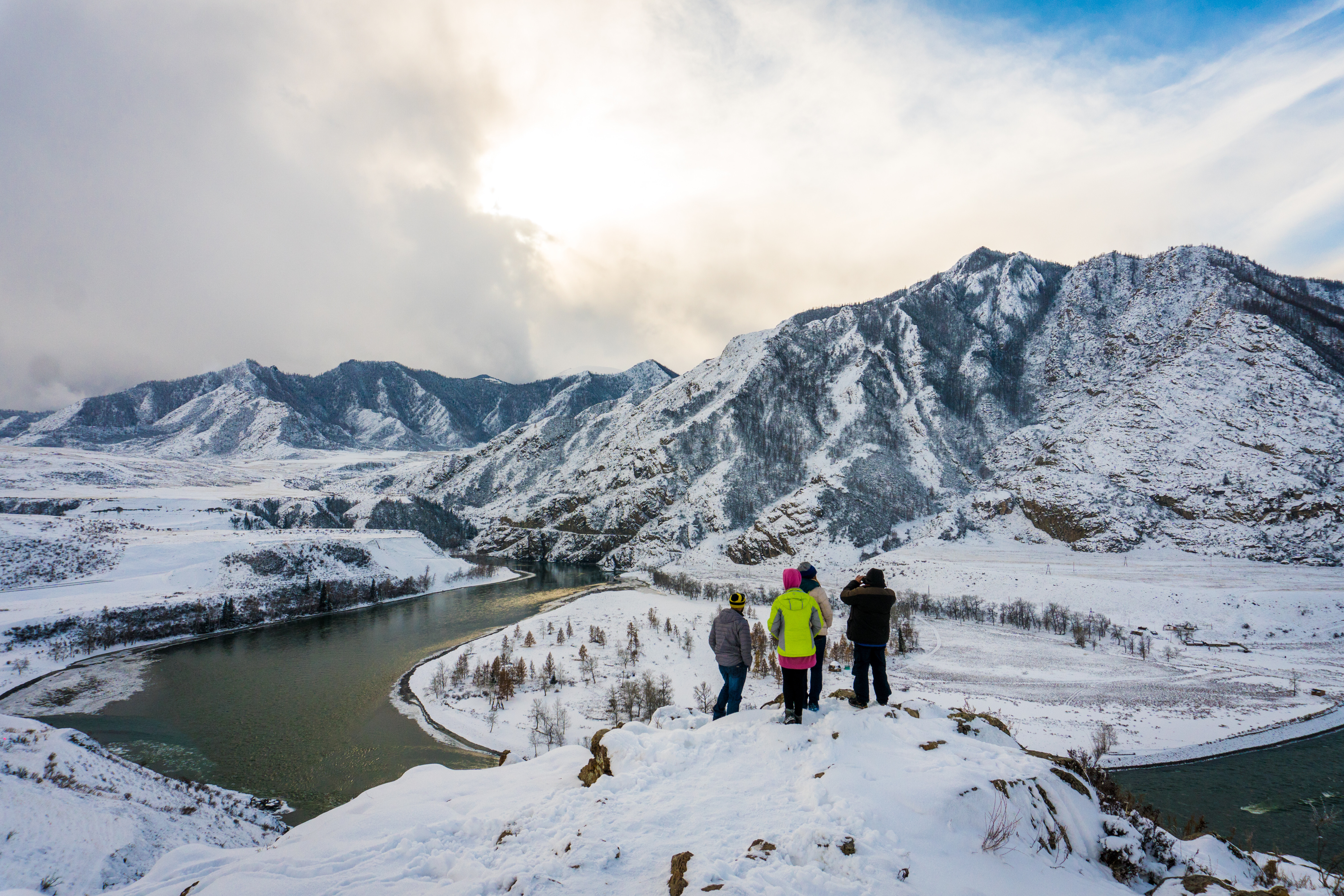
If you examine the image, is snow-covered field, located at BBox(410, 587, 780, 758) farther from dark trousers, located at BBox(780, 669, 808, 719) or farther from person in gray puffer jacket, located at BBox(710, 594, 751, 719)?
dark trousers, located at BBox(780, 669, 808, 719)

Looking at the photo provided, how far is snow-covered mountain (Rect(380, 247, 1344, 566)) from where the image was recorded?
2648 inches

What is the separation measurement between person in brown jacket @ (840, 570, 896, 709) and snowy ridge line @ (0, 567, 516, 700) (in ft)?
182

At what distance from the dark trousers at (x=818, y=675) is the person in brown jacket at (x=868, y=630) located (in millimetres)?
553

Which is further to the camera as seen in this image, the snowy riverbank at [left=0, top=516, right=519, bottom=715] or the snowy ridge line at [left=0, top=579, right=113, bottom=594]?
the snowy ridge line at [left=0, top=579, right=113, bottom=594]

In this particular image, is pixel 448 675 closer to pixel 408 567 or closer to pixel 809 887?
pixel 809 887

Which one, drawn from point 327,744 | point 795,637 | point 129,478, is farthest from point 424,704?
point 129,478

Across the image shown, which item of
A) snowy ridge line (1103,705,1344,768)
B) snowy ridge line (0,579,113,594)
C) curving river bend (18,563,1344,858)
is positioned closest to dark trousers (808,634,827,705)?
curving river bend (18,563,1344,858)

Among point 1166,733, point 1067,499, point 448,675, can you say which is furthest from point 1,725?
point 1067,499

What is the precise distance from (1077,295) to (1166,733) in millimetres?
125719

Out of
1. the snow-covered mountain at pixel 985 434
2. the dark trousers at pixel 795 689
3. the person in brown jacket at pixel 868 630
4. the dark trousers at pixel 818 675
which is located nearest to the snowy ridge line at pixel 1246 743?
the person in brown jacket at pixel 868 630

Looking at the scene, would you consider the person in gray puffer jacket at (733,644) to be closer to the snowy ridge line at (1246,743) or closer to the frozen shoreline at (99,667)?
the snowy ridge line at (1246,743)

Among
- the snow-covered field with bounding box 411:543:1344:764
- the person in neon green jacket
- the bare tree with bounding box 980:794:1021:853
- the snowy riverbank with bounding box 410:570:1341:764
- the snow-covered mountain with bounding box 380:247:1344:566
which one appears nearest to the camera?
the bare tree with bounding box 980:794:1021:853

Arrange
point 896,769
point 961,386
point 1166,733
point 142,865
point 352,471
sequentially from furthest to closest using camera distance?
point 352,471, point 961,386, point 1166,733, point 142,865, point 896,769

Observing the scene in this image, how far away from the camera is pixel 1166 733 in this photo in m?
26.2
